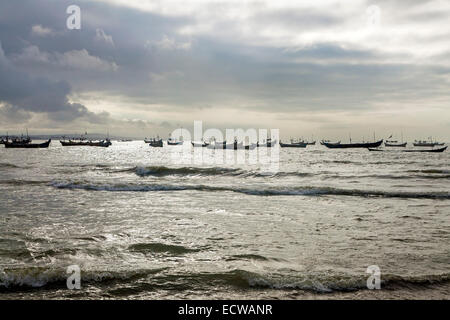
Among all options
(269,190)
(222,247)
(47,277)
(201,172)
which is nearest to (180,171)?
(201,172)

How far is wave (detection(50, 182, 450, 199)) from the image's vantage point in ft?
67.4

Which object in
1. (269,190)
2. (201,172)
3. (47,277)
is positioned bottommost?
(269,190)

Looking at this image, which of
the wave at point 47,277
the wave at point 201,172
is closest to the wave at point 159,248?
the wave at point 47,277

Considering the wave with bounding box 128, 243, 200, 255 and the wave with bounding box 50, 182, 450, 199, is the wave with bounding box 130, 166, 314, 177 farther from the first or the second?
the wave with bounding box 128, 243, 200, 255

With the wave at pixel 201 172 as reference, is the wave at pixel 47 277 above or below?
below

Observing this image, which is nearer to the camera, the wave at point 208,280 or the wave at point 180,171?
the wave at point 208,280

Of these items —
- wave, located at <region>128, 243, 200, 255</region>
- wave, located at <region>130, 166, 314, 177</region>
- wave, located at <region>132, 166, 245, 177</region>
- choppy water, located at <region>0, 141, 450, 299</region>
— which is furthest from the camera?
wave, located at <region>132, 166, 245, 177</region>

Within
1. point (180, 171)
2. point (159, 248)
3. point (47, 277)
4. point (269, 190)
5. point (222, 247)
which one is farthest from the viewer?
point (180, 171)

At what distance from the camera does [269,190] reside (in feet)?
73.5

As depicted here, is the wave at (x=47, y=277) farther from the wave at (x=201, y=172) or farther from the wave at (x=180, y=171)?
the wave at (x=180, y=171)

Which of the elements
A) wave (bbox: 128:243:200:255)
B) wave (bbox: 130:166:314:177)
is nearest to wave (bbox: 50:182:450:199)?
wave (bbox: 130:166:314:177)

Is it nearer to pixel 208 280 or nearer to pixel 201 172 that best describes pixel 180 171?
pixel 201 172

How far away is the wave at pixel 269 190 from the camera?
20.5m
